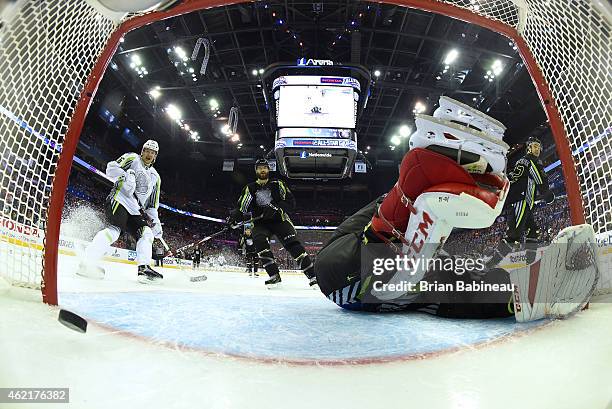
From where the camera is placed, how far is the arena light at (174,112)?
32.2ft

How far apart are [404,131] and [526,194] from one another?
28.0 ft

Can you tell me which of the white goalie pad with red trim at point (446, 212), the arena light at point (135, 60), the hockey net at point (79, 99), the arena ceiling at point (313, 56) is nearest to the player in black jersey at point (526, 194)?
the hockey net at point (79, 99)

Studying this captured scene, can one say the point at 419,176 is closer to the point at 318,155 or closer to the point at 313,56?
the point at 318,155

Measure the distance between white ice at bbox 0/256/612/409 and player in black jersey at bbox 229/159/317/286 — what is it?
2.07m

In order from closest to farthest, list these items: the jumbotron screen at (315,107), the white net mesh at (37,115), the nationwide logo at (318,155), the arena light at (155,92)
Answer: the white net mesh at (37,115) → the jumbotron screen at (315,107) → the nationwide logo at (318,155) → the arena light at (155,92)

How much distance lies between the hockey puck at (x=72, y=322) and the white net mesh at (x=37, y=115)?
43cm

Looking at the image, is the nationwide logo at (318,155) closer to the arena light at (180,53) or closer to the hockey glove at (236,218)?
the hockey glove at (236,218)

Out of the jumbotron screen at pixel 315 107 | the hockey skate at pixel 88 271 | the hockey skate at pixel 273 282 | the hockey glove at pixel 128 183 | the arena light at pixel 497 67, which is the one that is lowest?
the hockey skate at pixel 273 282

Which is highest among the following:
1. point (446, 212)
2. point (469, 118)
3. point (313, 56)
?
point (313, 56)

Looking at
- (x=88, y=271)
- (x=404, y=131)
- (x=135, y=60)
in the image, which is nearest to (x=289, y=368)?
(x=88, y=271)

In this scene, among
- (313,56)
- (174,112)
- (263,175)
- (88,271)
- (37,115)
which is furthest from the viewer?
(174,112)

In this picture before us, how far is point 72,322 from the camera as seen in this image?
0.69 metres

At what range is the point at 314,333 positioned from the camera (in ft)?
2.83

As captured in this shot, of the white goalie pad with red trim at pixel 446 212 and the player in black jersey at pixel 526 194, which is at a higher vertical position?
the player in black jersey at pixel 526 194
